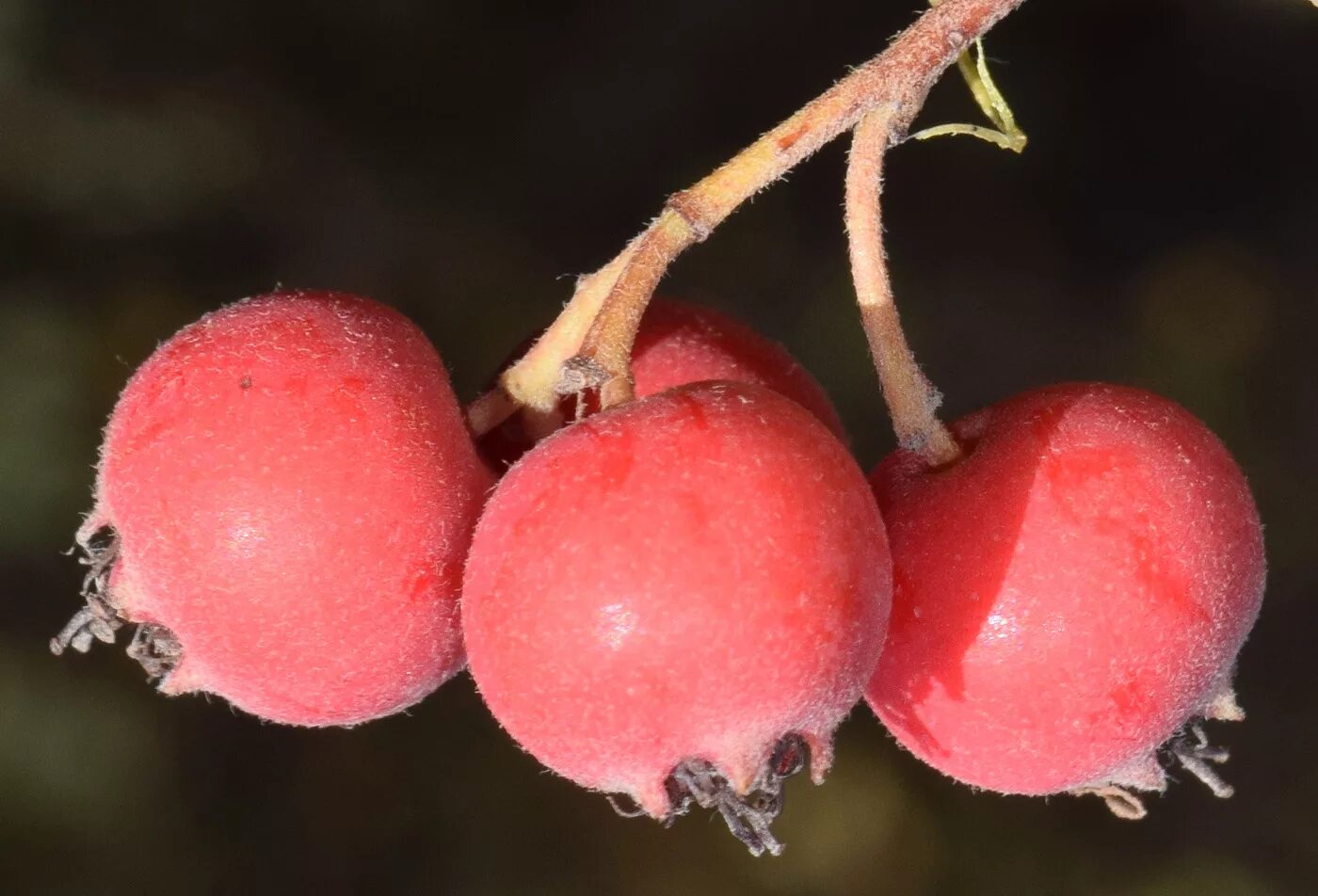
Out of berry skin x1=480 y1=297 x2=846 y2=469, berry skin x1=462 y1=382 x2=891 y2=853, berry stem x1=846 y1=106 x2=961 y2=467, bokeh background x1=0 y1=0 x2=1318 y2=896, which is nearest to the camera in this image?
berry skin x1=462 y1=382 x2=891 y2=853

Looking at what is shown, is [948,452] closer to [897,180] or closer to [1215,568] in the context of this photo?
[1215,568]

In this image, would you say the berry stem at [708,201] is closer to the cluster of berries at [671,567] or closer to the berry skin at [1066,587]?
the cluster of berries at [671,567]

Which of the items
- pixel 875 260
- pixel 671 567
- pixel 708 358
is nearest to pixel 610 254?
pixel 708 358

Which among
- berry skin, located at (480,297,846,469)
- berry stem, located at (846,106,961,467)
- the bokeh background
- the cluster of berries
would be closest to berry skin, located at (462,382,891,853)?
the cluster of berries

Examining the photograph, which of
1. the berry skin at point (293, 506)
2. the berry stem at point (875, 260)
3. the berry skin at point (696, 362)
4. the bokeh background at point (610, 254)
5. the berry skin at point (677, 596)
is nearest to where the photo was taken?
the berry skin at point (677, 596)

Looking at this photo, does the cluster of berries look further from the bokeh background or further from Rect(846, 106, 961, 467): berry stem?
the bokeh background

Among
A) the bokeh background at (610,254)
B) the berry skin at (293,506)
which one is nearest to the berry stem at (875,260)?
the berry skin at (293,506)
